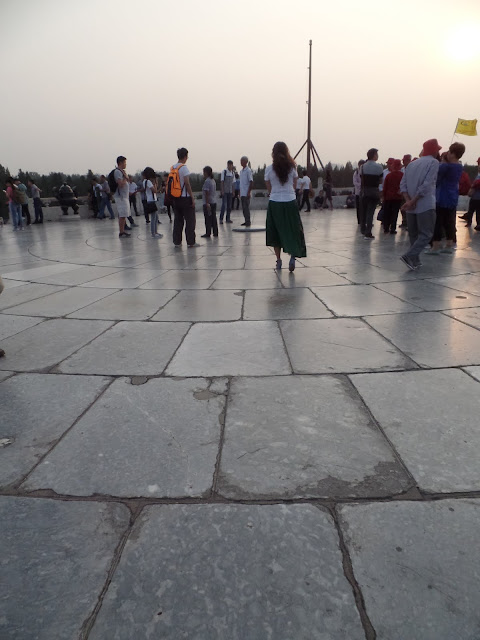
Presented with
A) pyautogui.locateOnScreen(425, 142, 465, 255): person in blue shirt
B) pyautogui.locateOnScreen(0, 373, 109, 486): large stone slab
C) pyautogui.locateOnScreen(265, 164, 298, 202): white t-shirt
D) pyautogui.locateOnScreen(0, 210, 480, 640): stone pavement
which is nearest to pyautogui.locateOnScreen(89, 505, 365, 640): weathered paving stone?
pyautogui.locateOnScreen(0, 210, 480, 640): stone pavement

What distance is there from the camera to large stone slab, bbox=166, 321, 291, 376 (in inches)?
107

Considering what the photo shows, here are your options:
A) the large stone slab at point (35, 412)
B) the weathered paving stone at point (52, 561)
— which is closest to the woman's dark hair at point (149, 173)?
the large stone slab at point (35, 412)

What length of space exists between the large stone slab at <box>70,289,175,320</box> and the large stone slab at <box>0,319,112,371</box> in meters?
0.23

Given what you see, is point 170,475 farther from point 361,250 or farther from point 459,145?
point 459,145

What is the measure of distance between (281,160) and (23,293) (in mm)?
3741

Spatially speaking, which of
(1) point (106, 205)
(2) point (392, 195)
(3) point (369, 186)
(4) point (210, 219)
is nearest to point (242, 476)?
(3) point (369, 186)

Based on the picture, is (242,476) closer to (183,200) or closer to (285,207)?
(285,207)

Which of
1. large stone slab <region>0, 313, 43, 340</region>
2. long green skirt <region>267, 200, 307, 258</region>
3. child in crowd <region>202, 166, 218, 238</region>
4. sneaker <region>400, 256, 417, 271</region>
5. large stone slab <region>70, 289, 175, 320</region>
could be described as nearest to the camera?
large stone slab <region>0, 313, 43, 340</region>

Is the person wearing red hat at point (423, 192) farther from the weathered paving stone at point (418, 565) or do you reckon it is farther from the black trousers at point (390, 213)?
the weathered paving stone at point (418, 565)

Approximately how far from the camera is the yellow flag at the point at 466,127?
1048 cm

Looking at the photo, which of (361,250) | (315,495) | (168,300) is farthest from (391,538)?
(361,250)

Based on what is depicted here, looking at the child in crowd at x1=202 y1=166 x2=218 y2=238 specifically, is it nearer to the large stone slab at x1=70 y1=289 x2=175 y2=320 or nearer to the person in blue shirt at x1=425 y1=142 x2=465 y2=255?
the person in blue shirt at x1=425 y1=142 x2=465 y2=255

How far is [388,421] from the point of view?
2.06 m

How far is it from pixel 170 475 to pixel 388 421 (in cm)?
113
